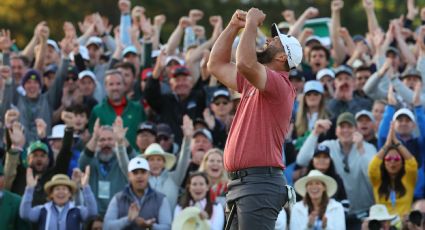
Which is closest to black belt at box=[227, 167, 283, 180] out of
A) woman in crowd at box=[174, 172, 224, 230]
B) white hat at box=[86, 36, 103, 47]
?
woman in crowd at box=[174, 172, 224, 230]

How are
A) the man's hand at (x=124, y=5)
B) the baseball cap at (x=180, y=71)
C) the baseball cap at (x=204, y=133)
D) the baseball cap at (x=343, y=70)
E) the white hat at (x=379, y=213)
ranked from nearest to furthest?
the white hat at (x=379, y=213) < the baseball cap at (x=204, y=133) < the baseball cap at (x=343, y=70) < the baseball cap at (x=180, y=71) < the man's hand at (x=124, y=5)

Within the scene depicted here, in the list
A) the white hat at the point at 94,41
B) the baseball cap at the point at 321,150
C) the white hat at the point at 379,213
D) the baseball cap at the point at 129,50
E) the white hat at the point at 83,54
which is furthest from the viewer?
the white hat at the point at 94,41

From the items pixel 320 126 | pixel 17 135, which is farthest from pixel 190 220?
pixel 17 135

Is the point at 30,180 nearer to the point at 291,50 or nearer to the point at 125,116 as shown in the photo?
the point at 125,116

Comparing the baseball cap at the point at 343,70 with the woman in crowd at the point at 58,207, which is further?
the baseball cap at the point at 343,70

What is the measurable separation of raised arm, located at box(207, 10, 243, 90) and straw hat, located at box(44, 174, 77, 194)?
4.73 m

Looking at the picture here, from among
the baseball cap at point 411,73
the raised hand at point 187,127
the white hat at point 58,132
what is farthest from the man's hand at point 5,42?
the baseball cap at point 411,73

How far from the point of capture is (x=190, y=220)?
17234mm

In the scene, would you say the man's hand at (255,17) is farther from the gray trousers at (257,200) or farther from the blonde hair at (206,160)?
the blonde hair at (206,160)

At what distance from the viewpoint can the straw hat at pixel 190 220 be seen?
1719 centimetres

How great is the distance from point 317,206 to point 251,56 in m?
5.07

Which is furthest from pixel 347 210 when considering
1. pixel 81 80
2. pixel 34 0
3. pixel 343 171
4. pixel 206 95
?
pixel 34 0

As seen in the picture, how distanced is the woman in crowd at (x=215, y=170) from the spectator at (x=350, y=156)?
0.96 metres

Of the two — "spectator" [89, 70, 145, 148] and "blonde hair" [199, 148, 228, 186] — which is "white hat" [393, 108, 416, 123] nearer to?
"blonde hair" [199, 148, 228, 186]
